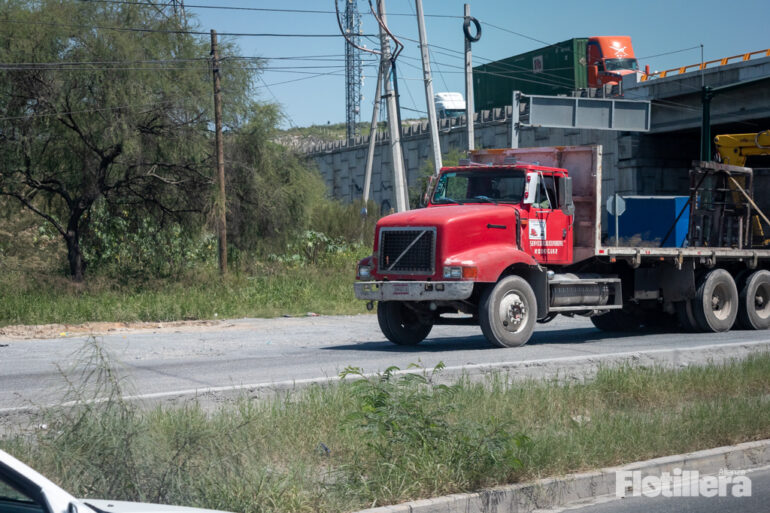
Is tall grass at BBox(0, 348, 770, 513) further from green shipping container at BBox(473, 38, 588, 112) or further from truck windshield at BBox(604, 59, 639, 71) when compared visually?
truck windshield at BBox(604, 59, 639, 71)

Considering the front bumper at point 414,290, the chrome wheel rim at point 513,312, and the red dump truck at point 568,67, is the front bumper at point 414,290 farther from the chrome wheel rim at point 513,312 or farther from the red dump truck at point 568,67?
the red dump truck at point 568,67

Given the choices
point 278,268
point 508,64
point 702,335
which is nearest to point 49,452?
point 702,335

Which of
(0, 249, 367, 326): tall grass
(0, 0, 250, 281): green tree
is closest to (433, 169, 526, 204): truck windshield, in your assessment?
(0, 249, 367, 326): tall grass

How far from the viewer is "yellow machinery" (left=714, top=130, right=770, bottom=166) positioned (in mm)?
20406

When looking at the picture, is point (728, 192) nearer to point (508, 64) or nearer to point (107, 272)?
point (107, 272)

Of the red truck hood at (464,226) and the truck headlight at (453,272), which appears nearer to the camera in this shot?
the truck headlight at (453,272)

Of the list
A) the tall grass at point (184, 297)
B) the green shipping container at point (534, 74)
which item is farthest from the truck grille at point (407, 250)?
the green shipping container at point (534, 74)

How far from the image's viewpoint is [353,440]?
22.6ft

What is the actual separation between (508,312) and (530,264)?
86 cm

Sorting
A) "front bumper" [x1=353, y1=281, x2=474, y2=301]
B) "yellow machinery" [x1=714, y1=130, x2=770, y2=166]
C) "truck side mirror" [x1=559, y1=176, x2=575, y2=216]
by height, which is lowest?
"front bumper" [x1=353, y1=281, x2=474, y2=301]

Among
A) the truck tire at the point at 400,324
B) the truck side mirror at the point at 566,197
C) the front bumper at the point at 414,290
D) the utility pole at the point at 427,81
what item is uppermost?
the utility pole at the point at 427,81

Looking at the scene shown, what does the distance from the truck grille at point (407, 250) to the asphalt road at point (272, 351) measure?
53.4 inches

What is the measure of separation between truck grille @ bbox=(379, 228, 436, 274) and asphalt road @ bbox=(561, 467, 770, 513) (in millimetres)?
7395

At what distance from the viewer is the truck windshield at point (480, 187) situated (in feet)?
46.9
